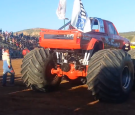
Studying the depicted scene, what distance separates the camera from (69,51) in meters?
7.61

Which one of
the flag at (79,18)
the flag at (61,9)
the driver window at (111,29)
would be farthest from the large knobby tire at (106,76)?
the driver window at (111,29)

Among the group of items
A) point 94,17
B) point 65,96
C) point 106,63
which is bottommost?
point 65,96

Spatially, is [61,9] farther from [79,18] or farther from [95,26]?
[95,26]

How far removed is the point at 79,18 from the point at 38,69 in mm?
2108

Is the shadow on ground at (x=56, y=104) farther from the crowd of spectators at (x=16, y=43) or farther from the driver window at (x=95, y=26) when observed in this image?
the crowd of spectators at (x=16, y=43)

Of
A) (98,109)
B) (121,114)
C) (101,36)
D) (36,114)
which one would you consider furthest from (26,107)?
(101,36)

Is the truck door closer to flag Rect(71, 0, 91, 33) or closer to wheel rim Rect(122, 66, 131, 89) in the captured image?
wheel rim Rect(122, 66, 131, 89)

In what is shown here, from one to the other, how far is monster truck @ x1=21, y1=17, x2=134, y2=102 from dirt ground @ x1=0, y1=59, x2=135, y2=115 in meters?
0.34

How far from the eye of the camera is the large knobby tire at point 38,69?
7.93 metres

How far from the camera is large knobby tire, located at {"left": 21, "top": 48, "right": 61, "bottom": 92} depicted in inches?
312

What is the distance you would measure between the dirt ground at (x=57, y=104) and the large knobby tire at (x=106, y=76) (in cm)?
26

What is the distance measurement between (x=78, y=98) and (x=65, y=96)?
49cm

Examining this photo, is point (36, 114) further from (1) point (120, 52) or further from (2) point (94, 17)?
(2) point (94, 17)

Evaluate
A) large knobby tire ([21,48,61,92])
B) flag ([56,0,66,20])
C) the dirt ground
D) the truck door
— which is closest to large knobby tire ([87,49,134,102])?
the dirt ground
